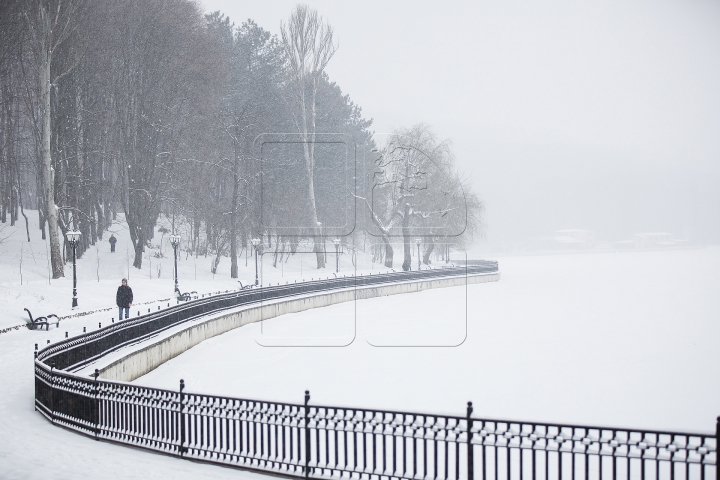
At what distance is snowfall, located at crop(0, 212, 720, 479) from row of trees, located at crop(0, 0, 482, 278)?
524 cm

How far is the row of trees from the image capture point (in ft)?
113

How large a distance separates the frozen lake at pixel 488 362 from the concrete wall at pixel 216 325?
449 mm

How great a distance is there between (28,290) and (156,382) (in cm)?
1295

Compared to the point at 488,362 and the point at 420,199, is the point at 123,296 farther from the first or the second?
the point at 420,199

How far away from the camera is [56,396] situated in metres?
10.9

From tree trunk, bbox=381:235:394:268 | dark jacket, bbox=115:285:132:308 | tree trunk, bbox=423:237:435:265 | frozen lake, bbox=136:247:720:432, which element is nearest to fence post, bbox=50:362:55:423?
frozen lake, bbox=136:247:720:432

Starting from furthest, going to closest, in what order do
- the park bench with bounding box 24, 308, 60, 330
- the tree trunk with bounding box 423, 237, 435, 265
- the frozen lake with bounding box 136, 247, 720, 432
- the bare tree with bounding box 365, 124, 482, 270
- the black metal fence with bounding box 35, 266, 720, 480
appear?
1. the tree trunk with bounding box 423, 237, 435, 265
2. the bare tree with bounding box 365, 124, 482, 270
3. the park bench with bounding box 24, 308, 60, 330
4. the frozen lake with bounding box 136, 247, 720, 432
5. the black metal fence with bounding box 35, 266, 720, 480

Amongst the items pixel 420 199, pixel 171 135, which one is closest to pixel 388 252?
pixel 420 199

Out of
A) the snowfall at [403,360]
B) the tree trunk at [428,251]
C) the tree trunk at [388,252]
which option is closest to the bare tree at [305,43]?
the snowfall at [403,360]

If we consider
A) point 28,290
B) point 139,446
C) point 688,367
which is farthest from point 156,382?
point 688,367

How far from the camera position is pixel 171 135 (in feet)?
141

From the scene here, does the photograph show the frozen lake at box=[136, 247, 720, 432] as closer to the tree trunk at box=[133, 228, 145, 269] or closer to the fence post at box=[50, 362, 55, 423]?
the fence post at box=[50, 362, 55, 423]

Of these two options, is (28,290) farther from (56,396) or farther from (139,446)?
(139,446)

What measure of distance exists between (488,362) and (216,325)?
33.0 feet
